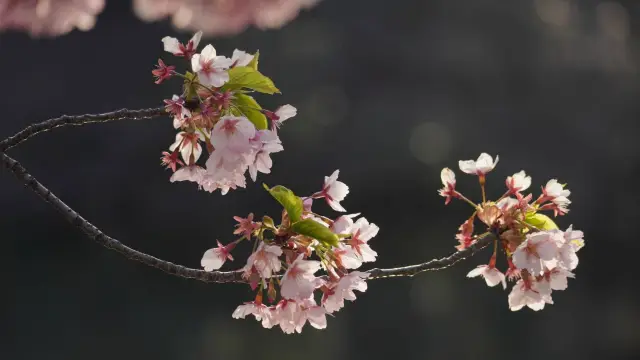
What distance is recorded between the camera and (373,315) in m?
5.59

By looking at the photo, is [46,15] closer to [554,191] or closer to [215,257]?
[215,257]

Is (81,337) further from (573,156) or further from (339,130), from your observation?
(573,156)

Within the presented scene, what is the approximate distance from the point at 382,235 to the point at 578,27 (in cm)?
248

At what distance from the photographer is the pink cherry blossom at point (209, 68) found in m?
0.67

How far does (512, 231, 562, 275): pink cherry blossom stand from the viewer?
0.78m

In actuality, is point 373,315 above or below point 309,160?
below

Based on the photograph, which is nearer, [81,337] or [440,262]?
[440,262]

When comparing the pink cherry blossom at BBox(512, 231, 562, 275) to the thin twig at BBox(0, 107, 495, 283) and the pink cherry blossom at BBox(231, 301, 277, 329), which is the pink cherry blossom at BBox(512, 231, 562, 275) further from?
the pink cherry blossom at BBox(231, 301, 277, 329)

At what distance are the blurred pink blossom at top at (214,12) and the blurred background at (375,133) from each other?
5382 millimetres

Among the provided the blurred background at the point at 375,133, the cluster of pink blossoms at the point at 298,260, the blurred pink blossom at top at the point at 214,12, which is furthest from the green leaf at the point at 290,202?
the blurred background at the point at 375,133

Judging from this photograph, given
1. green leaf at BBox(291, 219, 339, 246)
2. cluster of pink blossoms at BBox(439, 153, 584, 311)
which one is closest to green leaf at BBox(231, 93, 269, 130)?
green leaf at BBox(291, 219, 339, 246)

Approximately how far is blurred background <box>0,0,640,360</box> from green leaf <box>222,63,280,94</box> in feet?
18.5

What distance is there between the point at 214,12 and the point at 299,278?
1.25 feet

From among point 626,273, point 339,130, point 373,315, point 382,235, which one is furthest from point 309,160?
point 626,273
